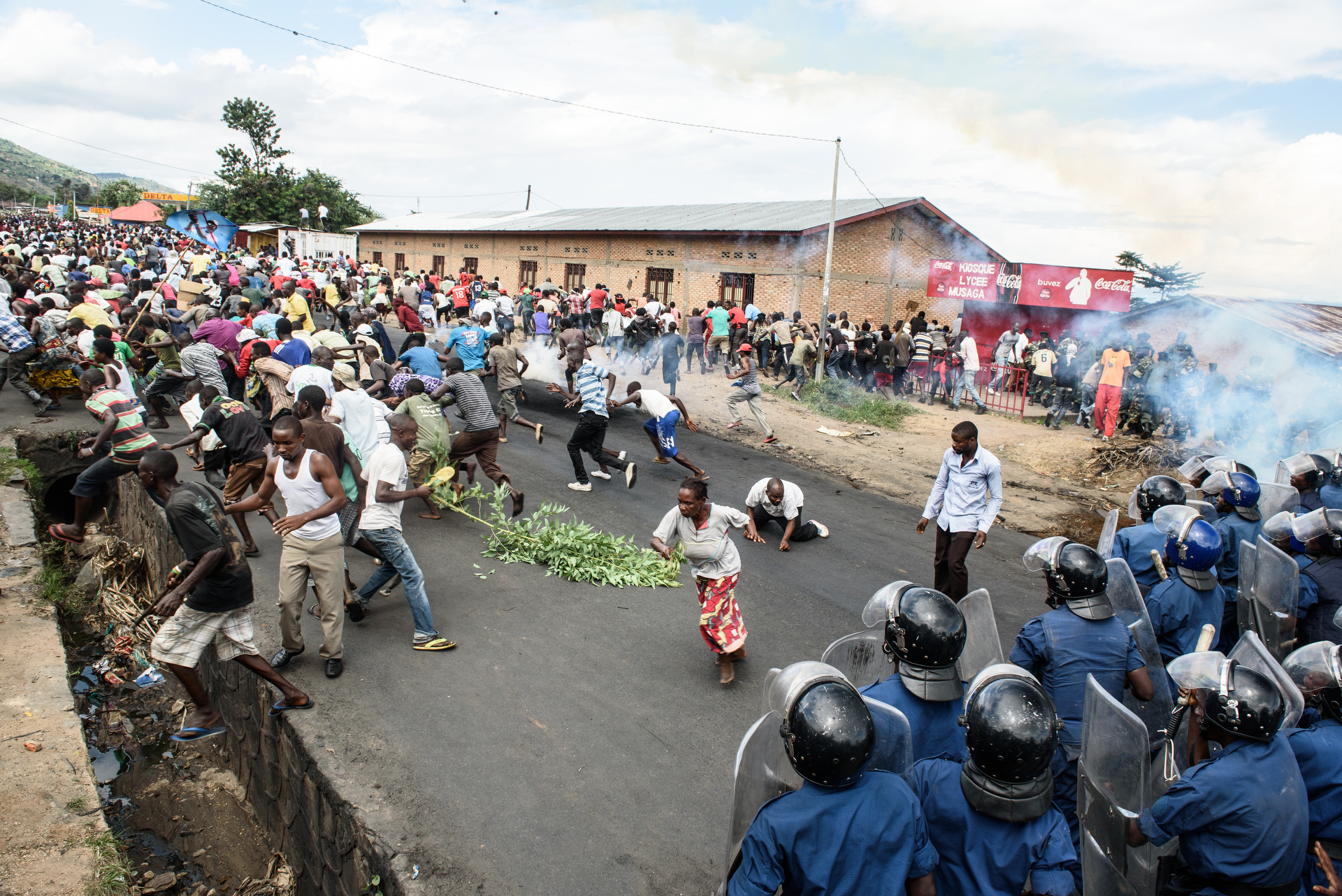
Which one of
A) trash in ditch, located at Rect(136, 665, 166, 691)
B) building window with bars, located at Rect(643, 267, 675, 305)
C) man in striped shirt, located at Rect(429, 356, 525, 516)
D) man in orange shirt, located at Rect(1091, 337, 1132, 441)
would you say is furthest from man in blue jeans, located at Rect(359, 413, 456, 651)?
building window with bars, located at Rect(643, 267, 675, 305)

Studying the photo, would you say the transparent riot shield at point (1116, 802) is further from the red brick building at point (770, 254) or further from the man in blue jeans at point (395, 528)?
the red brick building at point (770, 254)

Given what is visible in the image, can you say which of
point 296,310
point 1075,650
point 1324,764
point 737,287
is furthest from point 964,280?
point 1324,764

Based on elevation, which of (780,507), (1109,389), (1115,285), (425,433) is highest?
(1115,285)

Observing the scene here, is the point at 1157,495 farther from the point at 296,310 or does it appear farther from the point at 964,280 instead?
the point at 964,280

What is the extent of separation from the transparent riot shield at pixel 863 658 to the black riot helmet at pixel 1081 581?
77cm

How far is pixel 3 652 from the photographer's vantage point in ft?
18.9

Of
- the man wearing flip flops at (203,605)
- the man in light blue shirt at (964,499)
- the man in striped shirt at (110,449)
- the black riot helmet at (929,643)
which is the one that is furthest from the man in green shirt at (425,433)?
the black riot helmet at (929,643)

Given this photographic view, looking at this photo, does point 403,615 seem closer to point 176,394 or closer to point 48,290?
point 176,394

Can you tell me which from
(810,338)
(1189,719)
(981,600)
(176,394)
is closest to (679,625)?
(981,600)

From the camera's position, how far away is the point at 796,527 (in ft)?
26.0

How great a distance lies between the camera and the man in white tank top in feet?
15.7

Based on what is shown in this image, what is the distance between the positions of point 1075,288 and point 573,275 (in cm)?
1718

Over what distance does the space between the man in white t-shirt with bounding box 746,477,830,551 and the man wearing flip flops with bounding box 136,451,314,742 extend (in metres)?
4.49

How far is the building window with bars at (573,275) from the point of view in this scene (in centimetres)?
2858
